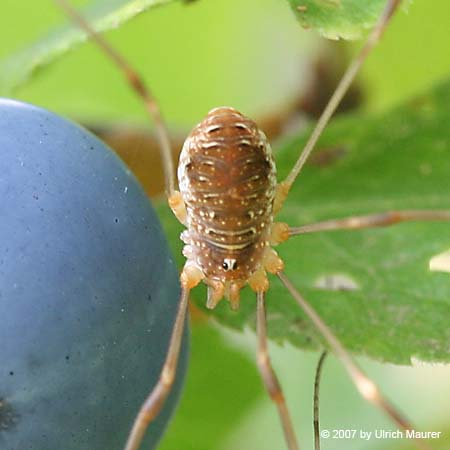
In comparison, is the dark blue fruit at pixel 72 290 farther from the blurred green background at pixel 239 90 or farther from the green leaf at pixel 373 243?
the blurred green background at pixel 239 90

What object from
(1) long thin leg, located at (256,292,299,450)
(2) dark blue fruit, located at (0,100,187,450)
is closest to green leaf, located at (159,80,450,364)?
(1) long thin leg, located at (256,292,299,450)

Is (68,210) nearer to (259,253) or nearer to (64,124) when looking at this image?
(64,124)

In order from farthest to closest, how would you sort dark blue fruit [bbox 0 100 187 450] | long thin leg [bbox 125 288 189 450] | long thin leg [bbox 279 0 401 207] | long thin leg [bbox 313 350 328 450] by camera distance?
long thin leg [bbox 313 350 328 450] < long thin leg [bbox 279 0 401 207] < long thin leg [bbox 125 288 189 450] < dark blue fruit [bbox 0 100 187 450]

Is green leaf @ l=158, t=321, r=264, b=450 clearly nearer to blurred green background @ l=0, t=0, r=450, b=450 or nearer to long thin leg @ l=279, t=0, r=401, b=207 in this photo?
blurred green background @ l=0, t=0, r=450, b=450

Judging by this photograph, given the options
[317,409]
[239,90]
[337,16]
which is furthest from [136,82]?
[239,90]

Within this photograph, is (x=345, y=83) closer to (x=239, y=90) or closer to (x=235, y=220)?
(x=235, y=220)

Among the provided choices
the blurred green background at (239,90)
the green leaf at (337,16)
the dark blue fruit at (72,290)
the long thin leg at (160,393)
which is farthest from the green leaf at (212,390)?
the green leaf at (337,16)

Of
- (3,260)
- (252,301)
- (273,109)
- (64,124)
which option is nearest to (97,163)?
(64,124)
